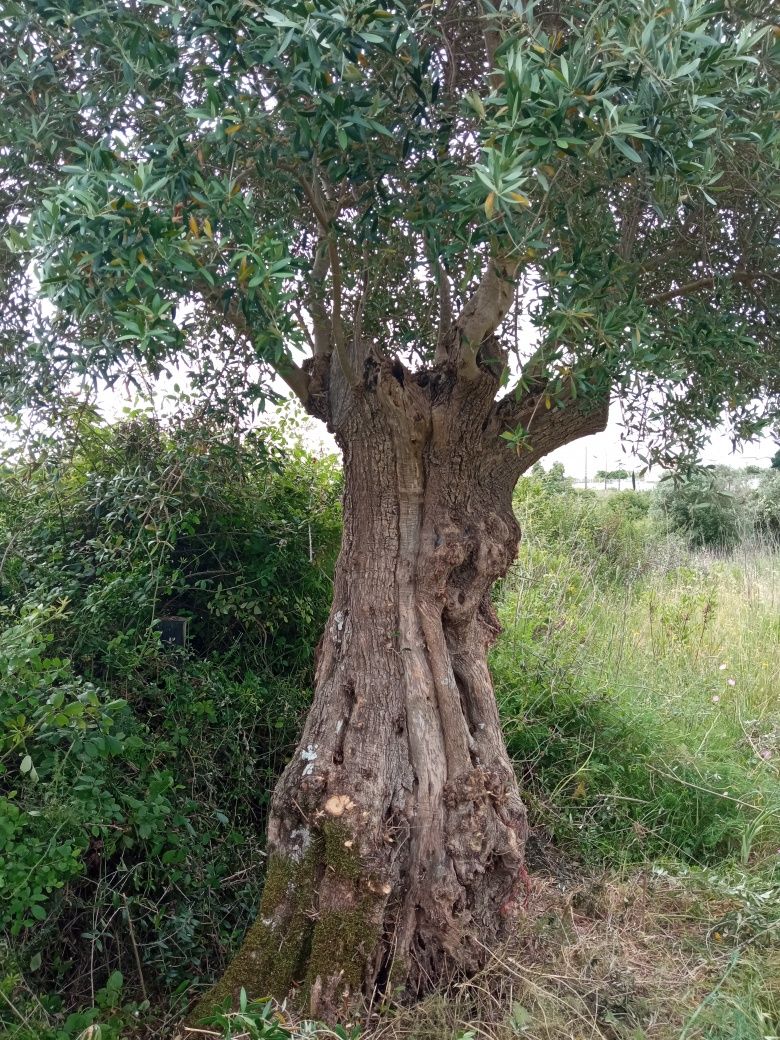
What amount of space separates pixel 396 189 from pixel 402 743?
231 centimetres

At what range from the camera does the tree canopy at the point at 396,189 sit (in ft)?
7.02

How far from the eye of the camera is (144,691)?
157 inches

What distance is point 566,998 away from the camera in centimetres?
308

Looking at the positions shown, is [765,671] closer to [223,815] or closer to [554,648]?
[554,648]

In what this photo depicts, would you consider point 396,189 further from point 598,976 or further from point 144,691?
point 598,976

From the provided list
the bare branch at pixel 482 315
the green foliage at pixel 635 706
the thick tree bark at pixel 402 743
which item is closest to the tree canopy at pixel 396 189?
the bare branch at pixel 482 315

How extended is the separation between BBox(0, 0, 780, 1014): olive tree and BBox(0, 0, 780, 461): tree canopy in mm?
16

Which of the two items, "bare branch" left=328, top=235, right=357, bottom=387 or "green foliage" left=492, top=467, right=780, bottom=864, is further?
"green foliage" left=492, top=467, right=780, bottom=864

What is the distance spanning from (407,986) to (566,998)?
604 millimetres

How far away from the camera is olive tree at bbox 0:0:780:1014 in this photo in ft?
7.17

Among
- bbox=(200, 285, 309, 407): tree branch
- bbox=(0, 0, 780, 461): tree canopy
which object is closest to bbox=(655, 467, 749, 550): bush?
bbox=(0, 0, 780, 461): tree canopy

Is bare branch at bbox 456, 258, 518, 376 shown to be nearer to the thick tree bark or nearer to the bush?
the thick tree bark

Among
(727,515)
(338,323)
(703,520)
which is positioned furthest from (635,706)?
(703,520)

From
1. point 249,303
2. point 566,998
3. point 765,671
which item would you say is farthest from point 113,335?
point 765,671
